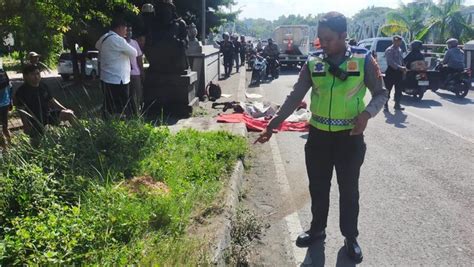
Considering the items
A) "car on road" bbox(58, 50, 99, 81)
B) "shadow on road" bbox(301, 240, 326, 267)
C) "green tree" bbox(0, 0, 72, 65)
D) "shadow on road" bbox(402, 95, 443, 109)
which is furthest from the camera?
"car on road" bbox(58, 50, 99, 81)

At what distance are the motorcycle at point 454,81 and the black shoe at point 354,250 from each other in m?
11.9

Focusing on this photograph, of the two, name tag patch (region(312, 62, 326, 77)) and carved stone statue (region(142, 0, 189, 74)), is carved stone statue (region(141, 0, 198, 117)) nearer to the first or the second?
carved stone statue (region(142, 0, 189, 74))

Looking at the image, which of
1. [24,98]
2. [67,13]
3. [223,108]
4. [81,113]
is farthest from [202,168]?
[223,108]

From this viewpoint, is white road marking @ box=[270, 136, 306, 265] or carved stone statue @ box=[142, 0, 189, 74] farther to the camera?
carved stone statue @ box=[142, 0, 189, 74]

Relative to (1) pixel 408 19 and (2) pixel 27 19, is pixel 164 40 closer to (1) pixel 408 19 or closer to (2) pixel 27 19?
(2) pixel 27 19

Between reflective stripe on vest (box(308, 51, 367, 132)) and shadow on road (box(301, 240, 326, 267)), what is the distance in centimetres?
109

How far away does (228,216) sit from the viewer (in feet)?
12.9

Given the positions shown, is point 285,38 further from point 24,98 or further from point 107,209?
point 107,209

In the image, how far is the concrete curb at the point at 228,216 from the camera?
10.6ft

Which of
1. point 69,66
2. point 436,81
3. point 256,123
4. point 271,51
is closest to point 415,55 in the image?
point 436,81

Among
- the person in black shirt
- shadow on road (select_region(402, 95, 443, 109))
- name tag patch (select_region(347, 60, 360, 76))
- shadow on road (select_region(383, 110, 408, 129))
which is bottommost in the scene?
shadow on road (select_region(402, 95, 443, 109))

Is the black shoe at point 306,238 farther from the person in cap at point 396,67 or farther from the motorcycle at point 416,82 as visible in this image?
the motorcycle at point 416,82

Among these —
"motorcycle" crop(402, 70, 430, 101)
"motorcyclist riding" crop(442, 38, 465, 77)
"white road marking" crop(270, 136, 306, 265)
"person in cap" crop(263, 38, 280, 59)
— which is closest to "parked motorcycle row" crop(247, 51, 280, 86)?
"person in cap" crop(263, 38, 280, 59)

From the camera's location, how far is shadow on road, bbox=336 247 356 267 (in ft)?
12.0
